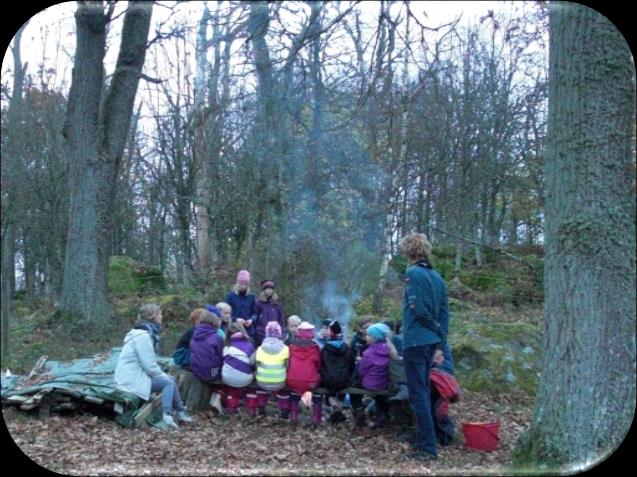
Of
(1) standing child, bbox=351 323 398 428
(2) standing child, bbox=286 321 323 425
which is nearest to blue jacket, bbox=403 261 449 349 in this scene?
(1) standing child, bbox=351 323 398 428

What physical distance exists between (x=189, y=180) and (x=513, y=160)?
188 inches

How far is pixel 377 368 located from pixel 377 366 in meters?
0.02

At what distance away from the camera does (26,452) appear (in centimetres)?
536

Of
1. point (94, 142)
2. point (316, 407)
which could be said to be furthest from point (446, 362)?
point (94, 142)

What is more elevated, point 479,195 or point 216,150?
point 216,150

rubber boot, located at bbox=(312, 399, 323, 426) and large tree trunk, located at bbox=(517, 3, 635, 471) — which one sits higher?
large tree trunk, located at bbox=(517, 3, 635, 471)

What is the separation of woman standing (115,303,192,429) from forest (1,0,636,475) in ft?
1.11

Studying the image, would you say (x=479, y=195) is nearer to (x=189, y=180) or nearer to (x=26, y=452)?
(x=189, y=180)

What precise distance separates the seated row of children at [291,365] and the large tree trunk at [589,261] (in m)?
2.29

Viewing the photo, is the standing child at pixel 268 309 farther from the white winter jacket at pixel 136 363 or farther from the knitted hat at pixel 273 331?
the white winter jacket at pixel 136 363

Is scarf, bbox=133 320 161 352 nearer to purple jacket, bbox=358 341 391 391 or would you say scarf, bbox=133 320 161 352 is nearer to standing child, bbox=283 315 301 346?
standing child, bbox=283 315 301 346

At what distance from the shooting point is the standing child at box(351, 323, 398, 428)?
23.4ft

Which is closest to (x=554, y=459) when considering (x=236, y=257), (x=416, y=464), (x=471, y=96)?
(x=416, y=464)

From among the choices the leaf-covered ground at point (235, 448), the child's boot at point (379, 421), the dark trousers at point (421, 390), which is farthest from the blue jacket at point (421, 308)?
the child's boot at point (379, 421)
